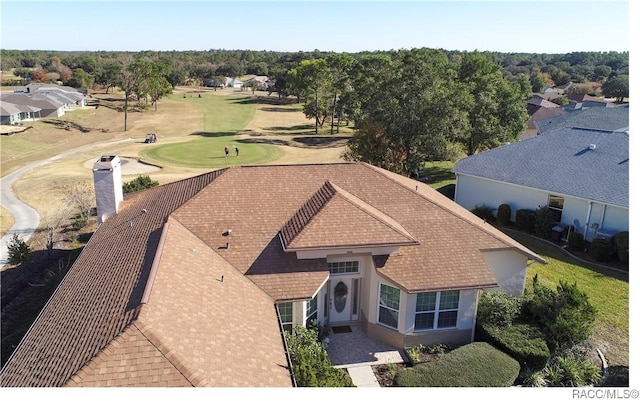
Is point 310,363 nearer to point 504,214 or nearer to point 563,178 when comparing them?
point 504,214

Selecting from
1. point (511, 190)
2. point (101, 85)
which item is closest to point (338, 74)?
point (511, 190)

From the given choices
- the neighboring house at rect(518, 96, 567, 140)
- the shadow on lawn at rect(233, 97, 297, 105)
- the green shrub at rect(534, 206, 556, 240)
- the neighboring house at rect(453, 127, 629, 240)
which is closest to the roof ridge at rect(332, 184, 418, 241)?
the green shrub at rect(534, 206, 556, 240)

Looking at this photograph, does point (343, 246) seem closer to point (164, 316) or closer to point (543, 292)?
point (164, 316)

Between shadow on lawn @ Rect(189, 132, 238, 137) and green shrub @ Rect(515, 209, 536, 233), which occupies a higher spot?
green shrub @ Rect(515, 209, 536, 233)

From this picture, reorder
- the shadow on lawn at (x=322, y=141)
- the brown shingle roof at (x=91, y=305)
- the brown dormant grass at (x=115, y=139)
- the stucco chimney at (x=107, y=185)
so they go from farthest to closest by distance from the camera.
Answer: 1. the shadow on lawn at (x=322, y=141)
2. the brown dormant grass at (x=115, y=139)
3. the stucco chimney at (x=107, y=185)
4. the brown shingle roof at (x=91, y=305)

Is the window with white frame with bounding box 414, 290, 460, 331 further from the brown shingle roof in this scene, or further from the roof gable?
the brown shingle roof

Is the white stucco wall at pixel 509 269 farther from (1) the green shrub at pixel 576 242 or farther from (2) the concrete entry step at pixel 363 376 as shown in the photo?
(1) the green shrub at pixel 576 242

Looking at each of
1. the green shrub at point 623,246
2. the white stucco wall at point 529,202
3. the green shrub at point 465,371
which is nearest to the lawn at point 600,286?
the green shrub at point 623,246
